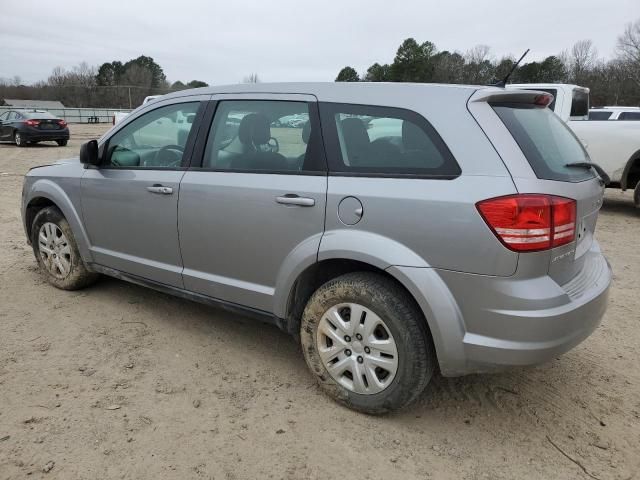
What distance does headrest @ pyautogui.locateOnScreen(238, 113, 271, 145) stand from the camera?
10.3ft

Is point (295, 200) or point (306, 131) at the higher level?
point (306, 131)

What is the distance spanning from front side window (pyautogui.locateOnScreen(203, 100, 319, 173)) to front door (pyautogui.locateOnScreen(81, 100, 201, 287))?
242 mm

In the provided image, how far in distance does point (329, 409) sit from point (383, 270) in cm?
87

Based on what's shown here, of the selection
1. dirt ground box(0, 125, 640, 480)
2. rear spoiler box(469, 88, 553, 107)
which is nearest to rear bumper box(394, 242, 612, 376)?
dirt ground box(0, 125, 640, 480)

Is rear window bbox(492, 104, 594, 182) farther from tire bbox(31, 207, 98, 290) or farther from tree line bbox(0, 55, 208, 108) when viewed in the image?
tree line bbox(0, 55, 208, 108)

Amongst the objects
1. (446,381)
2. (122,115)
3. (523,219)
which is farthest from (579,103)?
(122,115)

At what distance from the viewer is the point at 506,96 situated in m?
2.57

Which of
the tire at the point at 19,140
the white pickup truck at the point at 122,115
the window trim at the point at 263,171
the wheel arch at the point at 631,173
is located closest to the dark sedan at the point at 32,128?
the tire at the point at 19,140

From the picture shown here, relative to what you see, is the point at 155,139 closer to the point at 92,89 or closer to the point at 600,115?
the point at 600,115

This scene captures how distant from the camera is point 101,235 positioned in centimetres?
399

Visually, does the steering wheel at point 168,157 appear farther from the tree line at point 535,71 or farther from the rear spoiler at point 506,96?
the tree line at point 535,71

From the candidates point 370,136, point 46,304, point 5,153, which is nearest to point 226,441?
point 370,136

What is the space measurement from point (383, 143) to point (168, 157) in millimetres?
1632

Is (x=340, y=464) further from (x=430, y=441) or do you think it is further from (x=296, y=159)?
(x=296, y=159)
